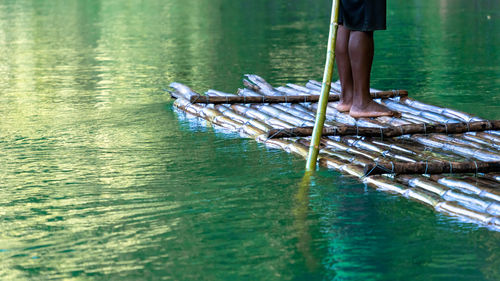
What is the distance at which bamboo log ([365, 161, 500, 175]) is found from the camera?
143 inches

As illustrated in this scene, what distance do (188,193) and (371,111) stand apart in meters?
1.84

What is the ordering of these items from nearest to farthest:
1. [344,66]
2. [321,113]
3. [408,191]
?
[408,191], [321,113], [344,66]

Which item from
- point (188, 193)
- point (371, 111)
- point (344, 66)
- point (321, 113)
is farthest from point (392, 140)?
point (188, 193)

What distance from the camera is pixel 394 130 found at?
14.7 ft

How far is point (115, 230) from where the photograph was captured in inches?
123

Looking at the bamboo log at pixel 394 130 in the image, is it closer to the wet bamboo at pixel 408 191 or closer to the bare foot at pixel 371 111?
the wet bamboo at pixel 408 191

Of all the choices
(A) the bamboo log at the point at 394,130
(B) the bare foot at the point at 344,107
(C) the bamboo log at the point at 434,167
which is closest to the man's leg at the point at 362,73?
(B) the bare foot at the point at 344,107

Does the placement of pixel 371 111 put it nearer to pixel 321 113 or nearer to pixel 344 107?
pixel 344 107

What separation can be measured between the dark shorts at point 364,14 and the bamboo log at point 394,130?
0.73 meters

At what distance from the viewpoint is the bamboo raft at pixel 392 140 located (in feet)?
11.2

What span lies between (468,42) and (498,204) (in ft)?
24.9

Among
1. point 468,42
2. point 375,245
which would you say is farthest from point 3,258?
point 468,42

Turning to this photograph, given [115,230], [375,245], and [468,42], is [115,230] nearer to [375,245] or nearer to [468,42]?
[375,245]

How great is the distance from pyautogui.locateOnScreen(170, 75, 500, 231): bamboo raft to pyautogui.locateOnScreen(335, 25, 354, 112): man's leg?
105mm
